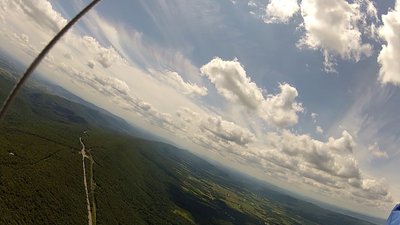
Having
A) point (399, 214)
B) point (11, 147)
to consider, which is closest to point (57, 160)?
point (11, 147)

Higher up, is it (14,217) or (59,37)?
(59,37)

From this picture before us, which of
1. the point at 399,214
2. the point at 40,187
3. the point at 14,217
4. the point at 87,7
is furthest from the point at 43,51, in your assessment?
the point at 40,187

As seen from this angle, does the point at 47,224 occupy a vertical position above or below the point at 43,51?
below

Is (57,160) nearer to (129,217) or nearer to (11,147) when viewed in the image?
(11,147)

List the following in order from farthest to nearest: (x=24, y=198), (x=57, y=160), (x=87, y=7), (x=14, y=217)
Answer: (x=57, y=160)
(x=24, y=198)
(x=14, y=217)
(x=87, y=7)

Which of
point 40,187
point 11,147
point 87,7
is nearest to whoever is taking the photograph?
point 87,7

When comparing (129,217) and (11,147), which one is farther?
(129,217)

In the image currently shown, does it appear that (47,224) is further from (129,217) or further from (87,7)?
(87,7)

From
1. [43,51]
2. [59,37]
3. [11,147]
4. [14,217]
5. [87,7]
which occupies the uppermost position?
[87,7]

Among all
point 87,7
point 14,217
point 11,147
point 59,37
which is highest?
point 87,7
